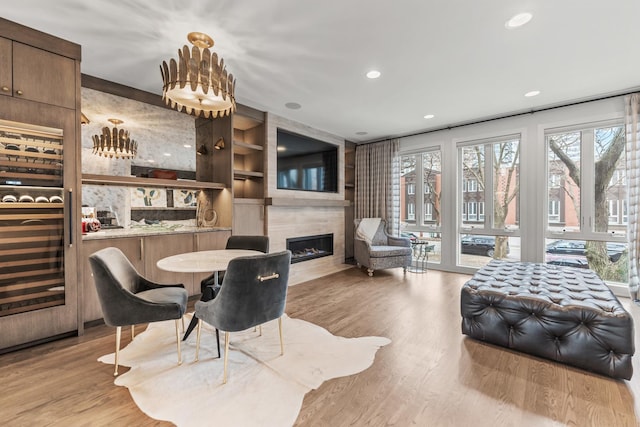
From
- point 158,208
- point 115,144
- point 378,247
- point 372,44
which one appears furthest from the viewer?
point 378,247

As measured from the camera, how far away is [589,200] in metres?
3.89

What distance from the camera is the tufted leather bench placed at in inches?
74.4

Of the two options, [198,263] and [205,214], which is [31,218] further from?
[205,214]

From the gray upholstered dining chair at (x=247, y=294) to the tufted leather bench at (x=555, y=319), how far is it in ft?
5.55

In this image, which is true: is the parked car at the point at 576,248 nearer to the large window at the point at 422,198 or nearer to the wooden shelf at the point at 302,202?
the large window at the point at 422,198

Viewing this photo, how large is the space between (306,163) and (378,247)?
199 cm

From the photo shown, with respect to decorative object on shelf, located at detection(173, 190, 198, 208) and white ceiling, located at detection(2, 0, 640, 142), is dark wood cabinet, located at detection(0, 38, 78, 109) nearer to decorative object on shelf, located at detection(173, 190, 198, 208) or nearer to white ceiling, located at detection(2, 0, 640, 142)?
white ceiling, located at detection(2, 0, 640, 142)

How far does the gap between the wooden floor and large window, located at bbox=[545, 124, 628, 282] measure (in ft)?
7.62

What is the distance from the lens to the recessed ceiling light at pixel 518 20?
83.0 inches

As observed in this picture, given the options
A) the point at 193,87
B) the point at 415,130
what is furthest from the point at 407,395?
the point at 415,130

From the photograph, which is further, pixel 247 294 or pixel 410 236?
pixel 410 236

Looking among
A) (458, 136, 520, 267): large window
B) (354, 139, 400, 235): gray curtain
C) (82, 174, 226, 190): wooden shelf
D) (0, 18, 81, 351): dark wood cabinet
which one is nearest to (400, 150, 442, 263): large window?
(354, 139, 400, 235): gray curtain

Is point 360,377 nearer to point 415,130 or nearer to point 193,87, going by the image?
point 193,87

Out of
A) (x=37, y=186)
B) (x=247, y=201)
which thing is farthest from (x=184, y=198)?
(x=37, y=186)
